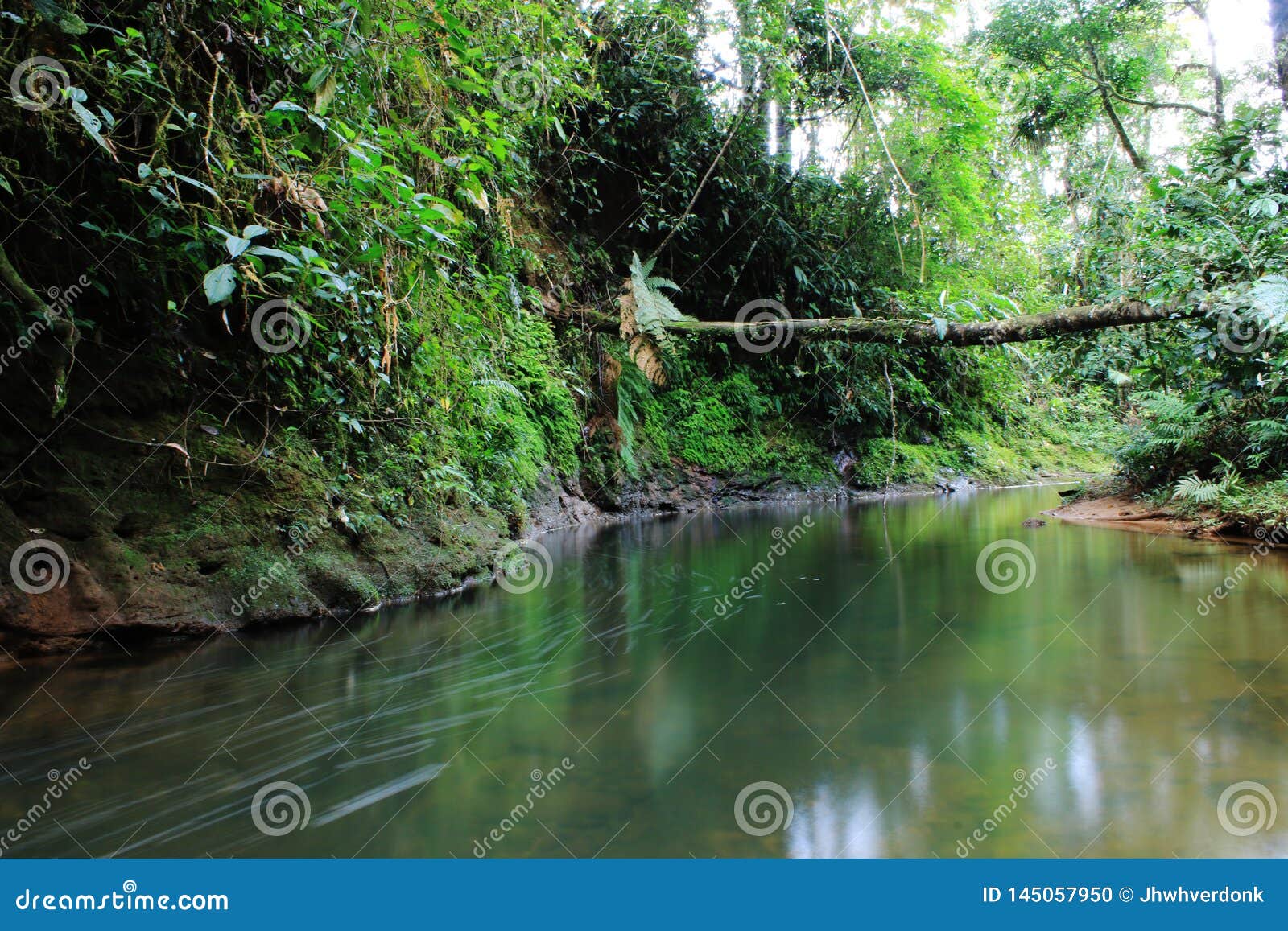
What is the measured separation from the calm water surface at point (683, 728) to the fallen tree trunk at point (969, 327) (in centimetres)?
256

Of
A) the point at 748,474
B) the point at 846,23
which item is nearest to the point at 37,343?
the point at 748,474

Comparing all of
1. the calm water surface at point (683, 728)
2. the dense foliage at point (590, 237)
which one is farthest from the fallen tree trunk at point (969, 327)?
the calm water surface at point (683, 728)

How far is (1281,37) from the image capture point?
7770mm

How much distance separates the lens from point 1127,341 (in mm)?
7367

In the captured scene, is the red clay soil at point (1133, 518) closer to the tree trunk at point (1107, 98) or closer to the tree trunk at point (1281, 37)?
the tree trunk at point (1281, 37)

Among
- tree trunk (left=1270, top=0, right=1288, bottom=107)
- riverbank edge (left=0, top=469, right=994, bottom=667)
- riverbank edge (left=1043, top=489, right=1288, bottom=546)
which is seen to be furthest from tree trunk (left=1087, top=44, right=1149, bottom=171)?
riverbank edge (left=0, top=469, right=994, bottom=667)

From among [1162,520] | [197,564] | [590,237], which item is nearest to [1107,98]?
[1162,520]

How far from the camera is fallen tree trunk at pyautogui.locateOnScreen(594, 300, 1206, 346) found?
21.2 feet

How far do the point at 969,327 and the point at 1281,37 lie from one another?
4759mm

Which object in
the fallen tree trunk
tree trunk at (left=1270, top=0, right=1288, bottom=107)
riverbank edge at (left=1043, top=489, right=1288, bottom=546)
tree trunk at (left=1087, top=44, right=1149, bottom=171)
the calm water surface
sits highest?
tree trunk at (left=1087, top=44, right=1149, bottom=171)

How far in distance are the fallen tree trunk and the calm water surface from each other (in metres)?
2.56

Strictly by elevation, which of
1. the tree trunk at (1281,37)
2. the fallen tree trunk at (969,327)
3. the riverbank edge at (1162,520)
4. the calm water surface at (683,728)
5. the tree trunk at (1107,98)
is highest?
the tree trunk at (1107,98)

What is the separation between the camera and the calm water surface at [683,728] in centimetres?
→ 206

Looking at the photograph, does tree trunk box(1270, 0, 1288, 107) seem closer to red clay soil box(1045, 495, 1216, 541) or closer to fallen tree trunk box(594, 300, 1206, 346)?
fallen tree trunk box(594, 300, 1206, 346)
